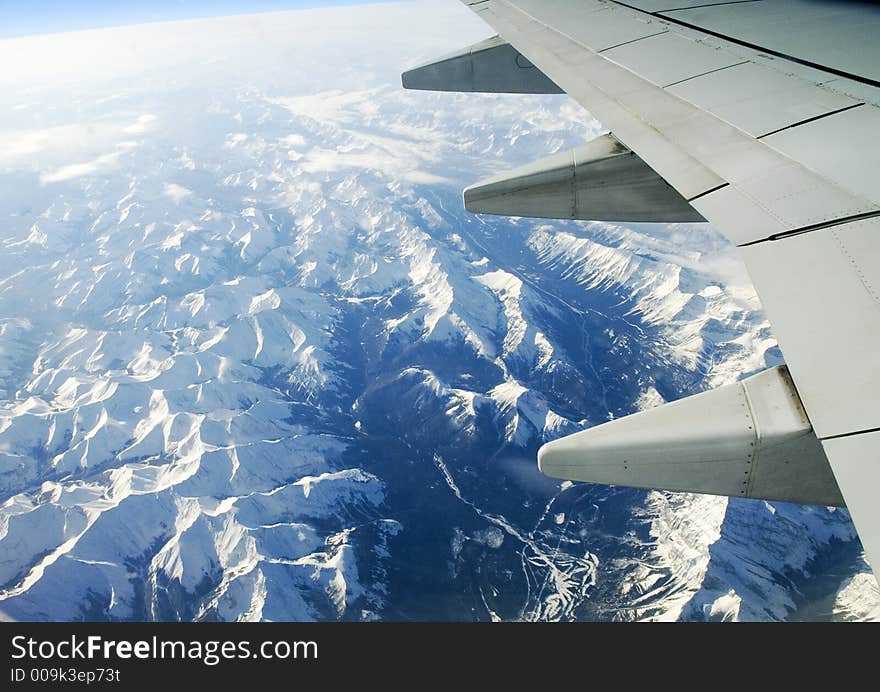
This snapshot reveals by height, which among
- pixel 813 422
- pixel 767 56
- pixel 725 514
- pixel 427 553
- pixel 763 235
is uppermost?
pixel 767 56

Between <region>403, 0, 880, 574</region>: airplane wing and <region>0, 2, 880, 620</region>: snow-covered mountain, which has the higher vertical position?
<region>403, 0, 880, 574</region>: airplane wing

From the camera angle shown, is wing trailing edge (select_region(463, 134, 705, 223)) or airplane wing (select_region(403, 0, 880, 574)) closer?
airplane wing (select_region(403, 0, 880, 574))

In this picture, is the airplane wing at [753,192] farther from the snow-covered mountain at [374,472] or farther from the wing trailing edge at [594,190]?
the snow-covered mountain at [374,472]

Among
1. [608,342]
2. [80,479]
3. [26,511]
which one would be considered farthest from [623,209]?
[608,342]

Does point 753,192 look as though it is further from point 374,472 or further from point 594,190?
point 374,472

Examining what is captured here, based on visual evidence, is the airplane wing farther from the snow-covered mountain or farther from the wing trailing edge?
the snow-covered mountain

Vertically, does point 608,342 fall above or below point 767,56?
below

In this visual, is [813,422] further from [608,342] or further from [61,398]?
[61,398]

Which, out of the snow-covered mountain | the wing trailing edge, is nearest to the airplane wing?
the wing trailing edge
